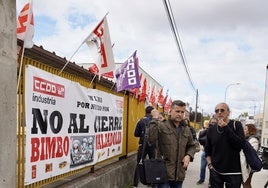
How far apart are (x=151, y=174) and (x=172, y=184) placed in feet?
1.35

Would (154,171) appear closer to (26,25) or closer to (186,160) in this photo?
(186,160)

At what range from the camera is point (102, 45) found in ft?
18.7

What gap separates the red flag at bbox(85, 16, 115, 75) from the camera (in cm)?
542

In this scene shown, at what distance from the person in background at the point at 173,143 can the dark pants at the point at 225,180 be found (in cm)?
59

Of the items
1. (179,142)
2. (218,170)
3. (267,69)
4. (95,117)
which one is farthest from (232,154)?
(267,69)

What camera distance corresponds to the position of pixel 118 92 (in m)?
7.94

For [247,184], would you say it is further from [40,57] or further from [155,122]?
[40,57]

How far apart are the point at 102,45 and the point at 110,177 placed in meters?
2.69

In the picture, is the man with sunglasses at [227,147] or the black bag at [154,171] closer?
the black bag at [154,171]

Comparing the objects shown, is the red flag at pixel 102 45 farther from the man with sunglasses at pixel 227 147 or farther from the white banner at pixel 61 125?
the man with sunglasses at pixel 227 147

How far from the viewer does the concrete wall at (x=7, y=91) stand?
271 centimetres

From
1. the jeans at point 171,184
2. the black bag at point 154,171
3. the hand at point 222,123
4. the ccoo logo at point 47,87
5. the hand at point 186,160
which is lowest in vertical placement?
the jeans at point 171,184

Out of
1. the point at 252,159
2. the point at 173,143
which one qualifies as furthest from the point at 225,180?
the point at 173,143

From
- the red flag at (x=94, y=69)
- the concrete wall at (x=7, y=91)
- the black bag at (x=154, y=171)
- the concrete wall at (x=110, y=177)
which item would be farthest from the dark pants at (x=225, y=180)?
the concrete wall at (x=7, y=91)
